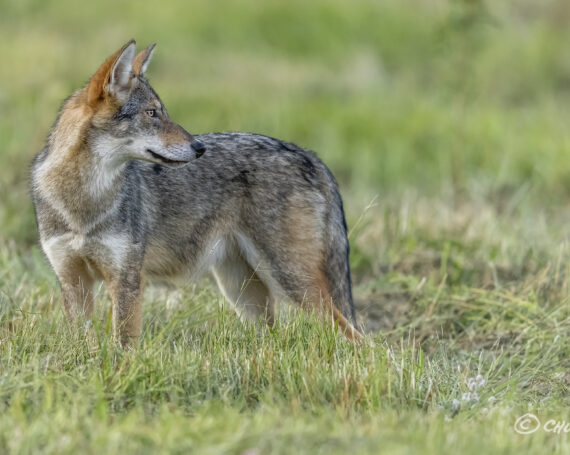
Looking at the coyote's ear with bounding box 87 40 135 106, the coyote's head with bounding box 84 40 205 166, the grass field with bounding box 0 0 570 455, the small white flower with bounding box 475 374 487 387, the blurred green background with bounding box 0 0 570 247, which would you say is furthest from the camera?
the blurred green background with bounding box 0 0 570 247

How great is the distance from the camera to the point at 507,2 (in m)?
19.3

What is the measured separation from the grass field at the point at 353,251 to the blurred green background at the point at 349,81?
0.14 ft

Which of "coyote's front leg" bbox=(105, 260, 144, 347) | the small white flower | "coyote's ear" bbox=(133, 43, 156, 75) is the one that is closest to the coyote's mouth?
"coyote's ear" bbox=(133, 43, 156, 75)

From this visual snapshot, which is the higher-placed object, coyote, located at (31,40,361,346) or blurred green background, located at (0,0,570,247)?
coyote, located at (31,40,361,346)

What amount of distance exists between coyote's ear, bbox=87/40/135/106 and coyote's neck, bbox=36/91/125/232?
0.47 ft

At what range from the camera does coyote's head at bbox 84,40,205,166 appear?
17.0 feet

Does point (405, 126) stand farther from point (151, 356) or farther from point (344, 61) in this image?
point (151, 356)

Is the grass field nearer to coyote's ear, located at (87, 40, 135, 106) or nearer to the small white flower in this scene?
the small white flower

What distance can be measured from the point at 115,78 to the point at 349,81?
10032mm

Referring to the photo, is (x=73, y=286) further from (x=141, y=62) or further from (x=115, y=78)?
(x=141, y=62)

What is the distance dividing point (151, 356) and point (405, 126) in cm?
851

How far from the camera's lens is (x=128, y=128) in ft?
17.1

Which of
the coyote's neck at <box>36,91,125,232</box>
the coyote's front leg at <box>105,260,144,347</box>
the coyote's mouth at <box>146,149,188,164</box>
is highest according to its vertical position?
the coyote's mouth at <box>146,149,188,164</box>

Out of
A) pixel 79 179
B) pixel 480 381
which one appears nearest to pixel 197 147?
pixel 79 179
